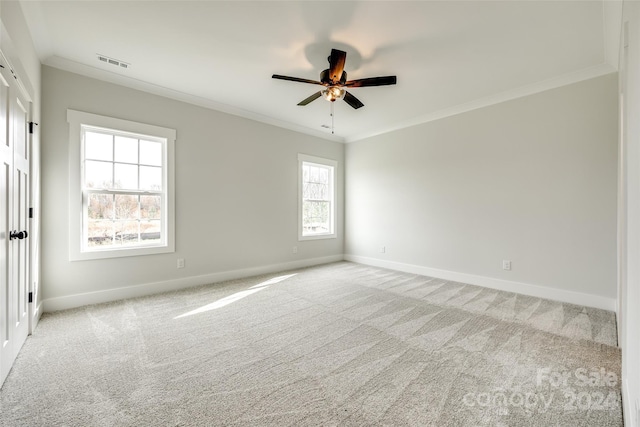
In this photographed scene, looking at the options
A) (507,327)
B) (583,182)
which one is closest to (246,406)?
(507,327)

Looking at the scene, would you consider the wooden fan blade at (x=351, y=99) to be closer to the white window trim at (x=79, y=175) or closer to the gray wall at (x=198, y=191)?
the gray wall at (x=198, y=191)

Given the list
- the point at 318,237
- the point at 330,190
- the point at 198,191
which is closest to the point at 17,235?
the point at 198,191

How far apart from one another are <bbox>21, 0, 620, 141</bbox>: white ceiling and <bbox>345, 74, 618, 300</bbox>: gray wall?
0.41 m

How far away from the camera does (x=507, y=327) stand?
2.61m

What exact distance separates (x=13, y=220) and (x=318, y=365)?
2.51 metres

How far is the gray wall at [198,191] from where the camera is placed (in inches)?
118

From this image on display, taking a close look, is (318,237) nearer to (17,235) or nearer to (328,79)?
(328,79)

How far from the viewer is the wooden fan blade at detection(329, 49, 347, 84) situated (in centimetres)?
245

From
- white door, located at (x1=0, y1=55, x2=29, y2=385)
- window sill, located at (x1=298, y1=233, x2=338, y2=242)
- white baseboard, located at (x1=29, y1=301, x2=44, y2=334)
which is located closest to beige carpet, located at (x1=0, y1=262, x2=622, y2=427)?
white baseboard, located at (x1=29, y1=301, x2=44, y2=334)

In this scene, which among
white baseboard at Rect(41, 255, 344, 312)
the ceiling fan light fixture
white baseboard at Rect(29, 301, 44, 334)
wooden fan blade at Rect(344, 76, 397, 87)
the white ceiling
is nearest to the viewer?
the white ceiling

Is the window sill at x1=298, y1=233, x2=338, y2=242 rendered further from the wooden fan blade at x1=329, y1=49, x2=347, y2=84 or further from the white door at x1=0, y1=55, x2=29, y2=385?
the white door at x1=0, y1=55, x2=29, y2=385

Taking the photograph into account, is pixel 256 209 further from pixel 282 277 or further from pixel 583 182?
pixel 583 182

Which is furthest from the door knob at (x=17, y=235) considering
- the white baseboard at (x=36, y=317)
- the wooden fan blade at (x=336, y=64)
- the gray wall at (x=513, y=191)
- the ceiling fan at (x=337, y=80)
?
the gray wall at (x=513, y=191)

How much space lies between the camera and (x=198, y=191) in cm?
400
